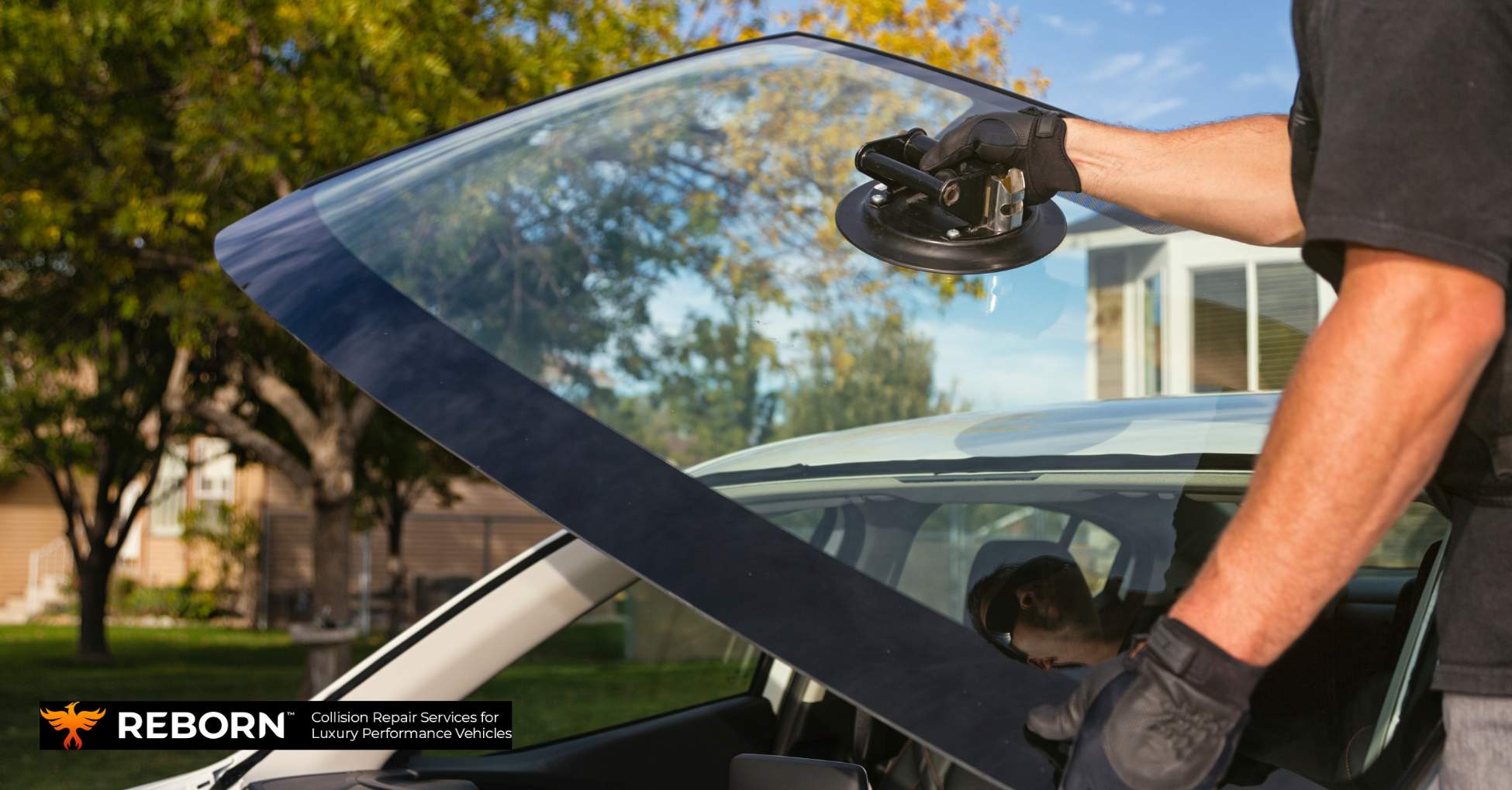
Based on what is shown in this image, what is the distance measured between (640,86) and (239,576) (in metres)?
24.1

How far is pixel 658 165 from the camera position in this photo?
230 centimetres

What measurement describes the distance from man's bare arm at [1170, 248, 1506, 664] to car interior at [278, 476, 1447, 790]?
0.74ft

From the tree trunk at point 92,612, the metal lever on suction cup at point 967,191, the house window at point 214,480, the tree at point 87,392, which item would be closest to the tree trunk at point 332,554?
the tree at point 87,392

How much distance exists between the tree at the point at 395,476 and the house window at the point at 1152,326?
12049 millimetres

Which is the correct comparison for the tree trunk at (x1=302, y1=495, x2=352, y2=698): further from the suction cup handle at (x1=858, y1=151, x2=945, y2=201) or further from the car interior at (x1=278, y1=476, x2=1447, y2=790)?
the suction cup handle at (x1=858, y1=151, x2=945, y2=201)

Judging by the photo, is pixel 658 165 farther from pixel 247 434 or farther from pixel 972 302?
pixel 247 434

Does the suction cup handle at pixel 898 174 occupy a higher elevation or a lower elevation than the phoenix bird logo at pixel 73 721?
higher

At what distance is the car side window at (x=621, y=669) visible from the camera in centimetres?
891

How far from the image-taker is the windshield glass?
156cm

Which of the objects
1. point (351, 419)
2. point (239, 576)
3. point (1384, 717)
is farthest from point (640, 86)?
point (239, 576)

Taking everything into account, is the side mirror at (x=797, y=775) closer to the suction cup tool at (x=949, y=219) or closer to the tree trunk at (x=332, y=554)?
the suction cup tool at (x=949, y=219)

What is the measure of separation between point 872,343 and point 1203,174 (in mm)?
908

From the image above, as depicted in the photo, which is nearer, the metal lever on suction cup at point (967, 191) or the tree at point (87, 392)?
the metal lever on suction cup at point (967, 191)

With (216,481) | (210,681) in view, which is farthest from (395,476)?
(216,481)
